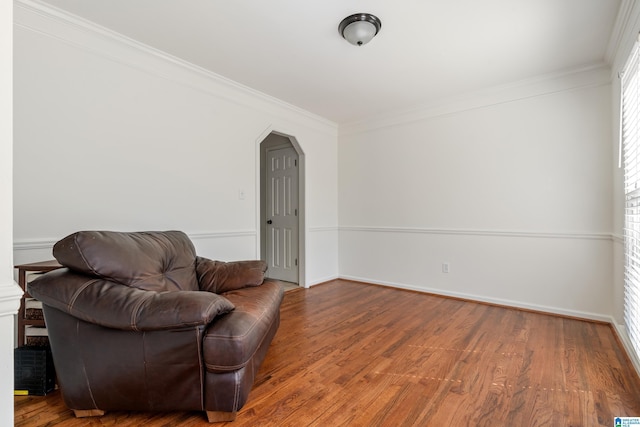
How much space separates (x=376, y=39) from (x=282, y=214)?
279 centimetres

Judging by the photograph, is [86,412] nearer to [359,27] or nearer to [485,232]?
[359,27]

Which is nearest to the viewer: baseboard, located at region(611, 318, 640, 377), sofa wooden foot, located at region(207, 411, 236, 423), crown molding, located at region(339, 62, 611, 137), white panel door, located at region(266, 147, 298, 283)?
sofa wooden foot, located at region(207, 411, 236, 423)

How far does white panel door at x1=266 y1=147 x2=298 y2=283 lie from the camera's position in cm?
448

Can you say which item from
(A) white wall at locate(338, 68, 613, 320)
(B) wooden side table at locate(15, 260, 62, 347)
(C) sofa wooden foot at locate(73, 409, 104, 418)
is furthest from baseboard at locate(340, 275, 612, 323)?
(B) wooden side table at locate(15, 260, 62, 347)

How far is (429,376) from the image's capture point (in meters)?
1.92

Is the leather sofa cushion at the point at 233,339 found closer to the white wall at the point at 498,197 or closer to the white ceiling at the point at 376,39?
the white ceiling at the point at 376,39

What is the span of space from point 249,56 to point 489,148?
2752mm

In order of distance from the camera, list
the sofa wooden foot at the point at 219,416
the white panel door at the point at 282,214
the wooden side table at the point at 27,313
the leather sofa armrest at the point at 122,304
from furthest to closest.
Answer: the white panel door at the point at 282,214
the wooden side table at the point at 27,313
the sofa wooden foot at the point at 219,416
the leather sofa armrest at the point at 122,304

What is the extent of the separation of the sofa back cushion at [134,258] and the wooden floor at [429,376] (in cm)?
70

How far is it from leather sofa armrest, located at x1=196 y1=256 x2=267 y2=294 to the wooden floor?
0.54m

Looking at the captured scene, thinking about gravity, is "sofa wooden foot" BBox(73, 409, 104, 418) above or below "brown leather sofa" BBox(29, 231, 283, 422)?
below

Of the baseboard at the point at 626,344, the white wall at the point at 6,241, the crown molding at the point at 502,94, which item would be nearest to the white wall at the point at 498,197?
the crown molding at the point at 502,94

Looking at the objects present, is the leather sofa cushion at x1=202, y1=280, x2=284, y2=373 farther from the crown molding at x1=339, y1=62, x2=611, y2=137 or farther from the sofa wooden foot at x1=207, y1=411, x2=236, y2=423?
the crown molding at x1=339, y1=62, x2=611, y2=137

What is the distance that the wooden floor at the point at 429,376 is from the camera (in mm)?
1530
